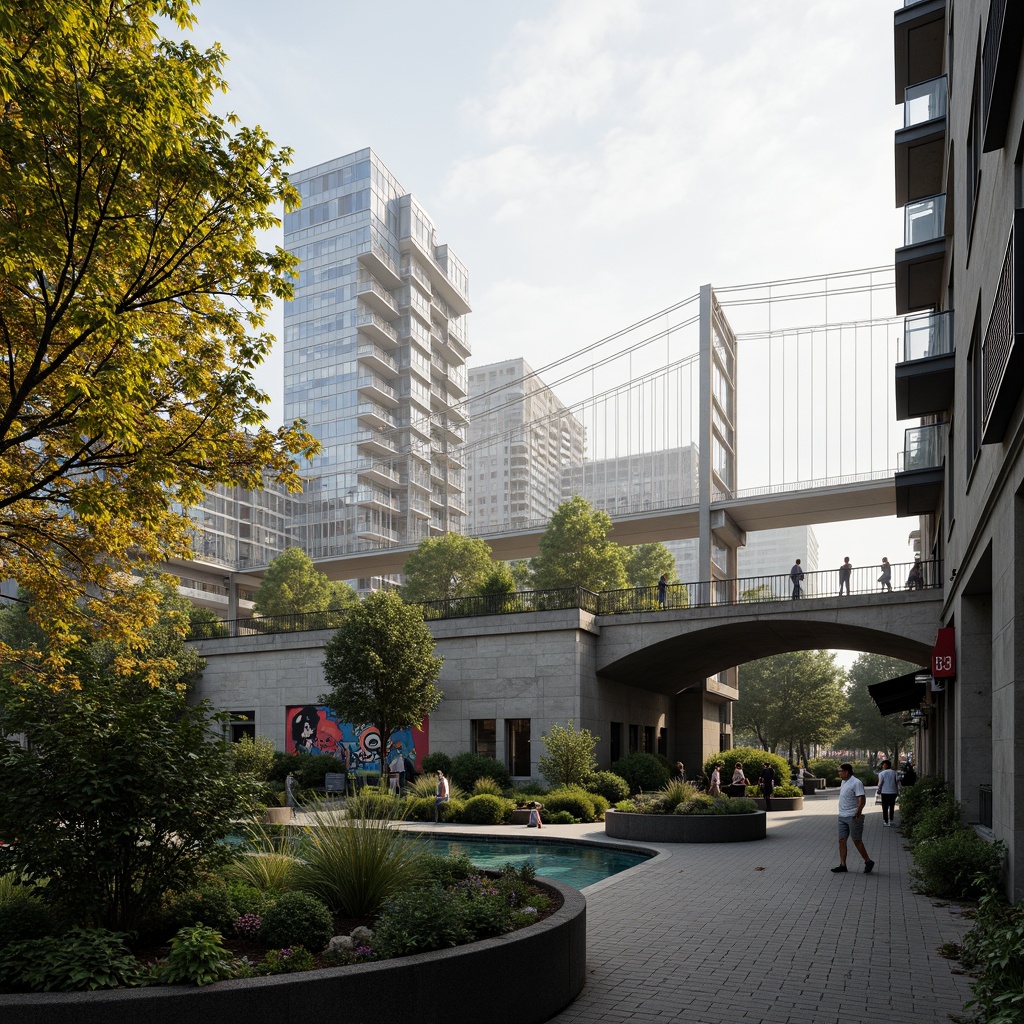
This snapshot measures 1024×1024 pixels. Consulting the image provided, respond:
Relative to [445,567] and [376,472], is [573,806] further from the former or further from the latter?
[376,472]

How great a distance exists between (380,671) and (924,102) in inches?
877

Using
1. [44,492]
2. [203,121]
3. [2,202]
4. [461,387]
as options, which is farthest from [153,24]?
[461,387]

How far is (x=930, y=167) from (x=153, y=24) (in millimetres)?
20164

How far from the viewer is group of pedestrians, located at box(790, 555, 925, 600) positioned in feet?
102

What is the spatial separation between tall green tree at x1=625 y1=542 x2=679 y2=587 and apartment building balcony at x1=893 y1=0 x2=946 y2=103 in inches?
1813

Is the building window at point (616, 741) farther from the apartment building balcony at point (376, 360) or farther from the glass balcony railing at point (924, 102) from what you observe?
the apartment building balcony at point (376, 360)

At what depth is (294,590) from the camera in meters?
65.4

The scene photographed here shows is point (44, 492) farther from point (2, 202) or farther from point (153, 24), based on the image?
point (153, 24)

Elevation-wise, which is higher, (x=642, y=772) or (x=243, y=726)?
(x=243, y=726)

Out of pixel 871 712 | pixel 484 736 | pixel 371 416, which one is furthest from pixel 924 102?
pixel 371 416

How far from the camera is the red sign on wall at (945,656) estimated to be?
713 inches

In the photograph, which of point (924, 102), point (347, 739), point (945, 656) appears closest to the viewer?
point (945, 656)

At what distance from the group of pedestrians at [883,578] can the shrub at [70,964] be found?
28.1 meters

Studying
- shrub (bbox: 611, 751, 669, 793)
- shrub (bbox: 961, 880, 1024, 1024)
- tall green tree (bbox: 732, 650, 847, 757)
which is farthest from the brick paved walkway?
tall green tree (bbox: 732, 650, 847, 757)
